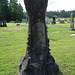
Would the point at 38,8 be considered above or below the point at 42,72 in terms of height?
above

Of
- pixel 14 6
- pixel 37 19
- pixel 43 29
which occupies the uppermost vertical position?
pixel 14 6

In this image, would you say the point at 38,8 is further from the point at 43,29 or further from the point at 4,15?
the point at 4,15

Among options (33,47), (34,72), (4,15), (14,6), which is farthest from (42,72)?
(14,6)

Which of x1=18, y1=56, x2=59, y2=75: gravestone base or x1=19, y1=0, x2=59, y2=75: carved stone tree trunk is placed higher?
x1=19, y1=0, x2=59, y2=75: carved stone tree trunk

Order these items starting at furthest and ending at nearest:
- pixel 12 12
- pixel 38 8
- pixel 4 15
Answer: pixel 12 12, pixel 4 15, pixel 38 8

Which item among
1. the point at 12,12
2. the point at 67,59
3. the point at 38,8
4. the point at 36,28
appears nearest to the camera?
the point at 38,8

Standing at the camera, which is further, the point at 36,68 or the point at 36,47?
the point at 36,47

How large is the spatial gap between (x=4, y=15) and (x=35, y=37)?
35.4 metres

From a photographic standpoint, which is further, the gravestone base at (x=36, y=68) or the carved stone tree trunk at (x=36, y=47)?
the gravestone base at (x=36, y=68)

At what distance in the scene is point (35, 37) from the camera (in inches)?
143

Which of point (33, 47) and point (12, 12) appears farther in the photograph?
point (12, 12)

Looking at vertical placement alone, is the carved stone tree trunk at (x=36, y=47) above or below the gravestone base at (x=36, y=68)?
above

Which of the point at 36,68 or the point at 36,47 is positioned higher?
the point at 36,47

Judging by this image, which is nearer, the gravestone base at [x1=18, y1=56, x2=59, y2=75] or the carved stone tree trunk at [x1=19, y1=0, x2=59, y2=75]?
the carved stone tree trunk at [x1=19, y1=0, x2=59, y2=75]
